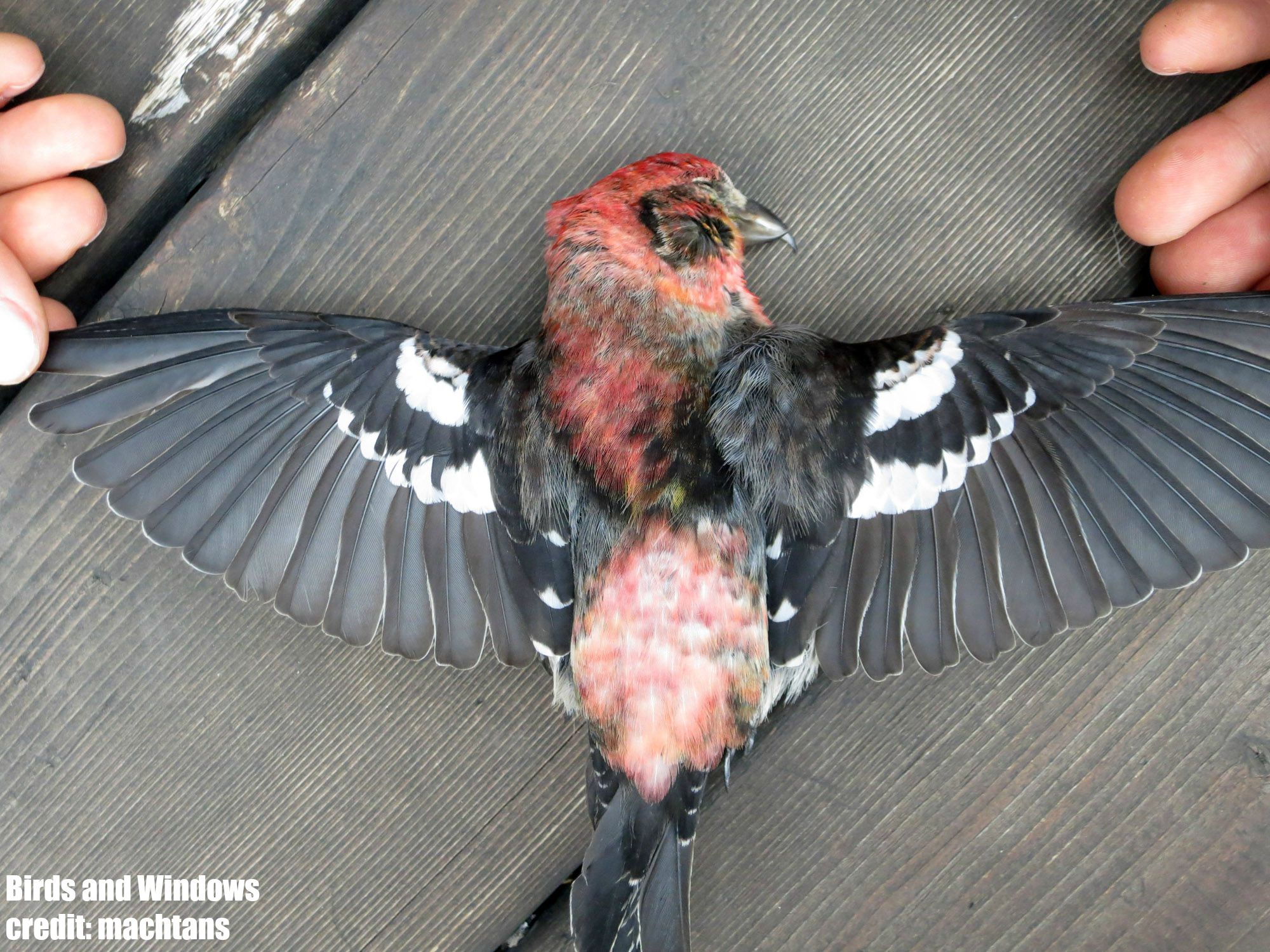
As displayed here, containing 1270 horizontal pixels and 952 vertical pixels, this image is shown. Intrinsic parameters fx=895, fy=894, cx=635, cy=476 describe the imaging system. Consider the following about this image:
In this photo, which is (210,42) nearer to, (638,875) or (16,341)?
(16,341)

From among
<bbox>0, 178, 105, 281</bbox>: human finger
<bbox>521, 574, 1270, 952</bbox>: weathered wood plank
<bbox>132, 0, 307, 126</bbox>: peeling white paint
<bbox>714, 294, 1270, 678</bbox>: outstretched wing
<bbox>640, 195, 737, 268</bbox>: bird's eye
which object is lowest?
<bbox>521, 574, 1270, 952</bbox>: weathered wood plank

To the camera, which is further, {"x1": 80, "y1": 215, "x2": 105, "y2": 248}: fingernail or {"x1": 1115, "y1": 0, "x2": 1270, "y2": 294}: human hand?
{"x1": 80, "y1": 215, "x2": 105, "y2": 248}: fingernail

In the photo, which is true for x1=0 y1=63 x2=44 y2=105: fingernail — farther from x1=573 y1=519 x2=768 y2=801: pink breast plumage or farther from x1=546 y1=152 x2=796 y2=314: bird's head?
x1=573 y1=519 x2=768 y2=801: pink breast plumage

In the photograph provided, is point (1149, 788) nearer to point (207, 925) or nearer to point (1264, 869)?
point (1264, 869)

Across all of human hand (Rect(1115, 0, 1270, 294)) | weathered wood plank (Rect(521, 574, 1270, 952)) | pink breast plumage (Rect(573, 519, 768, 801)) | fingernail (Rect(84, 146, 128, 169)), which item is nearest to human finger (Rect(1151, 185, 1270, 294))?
human hand (Rect(1115, 0, 1270, 294))

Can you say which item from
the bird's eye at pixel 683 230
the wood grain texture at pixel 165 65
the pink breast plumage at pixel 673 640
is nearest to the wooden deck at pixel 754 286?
the wood grain texture at pixel 165 65

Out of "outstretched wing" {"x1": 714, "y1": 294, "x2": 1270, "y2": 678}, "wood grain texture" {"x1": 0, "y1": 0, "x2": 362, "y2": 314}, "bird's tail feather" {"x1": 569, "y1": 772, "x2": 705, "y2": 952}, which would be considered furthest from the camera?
"wood grain texture" {"x1": 0, "y1": 0, "x2": 362, "y2": 314}

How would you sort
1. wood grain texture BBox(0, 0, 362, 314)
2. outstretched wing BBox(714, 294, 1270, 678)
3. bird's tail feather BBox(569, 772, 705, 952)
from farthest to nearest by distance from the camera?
wood grain texture BBox(0, 0, 362, 314) < bird's tail feather BBox(569, 772, 705, 952) < outstretched wing BBox(714, 294, 1270, 678)

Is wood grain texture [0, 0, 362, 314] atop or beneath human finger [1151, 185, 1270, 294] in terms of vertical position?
atop
